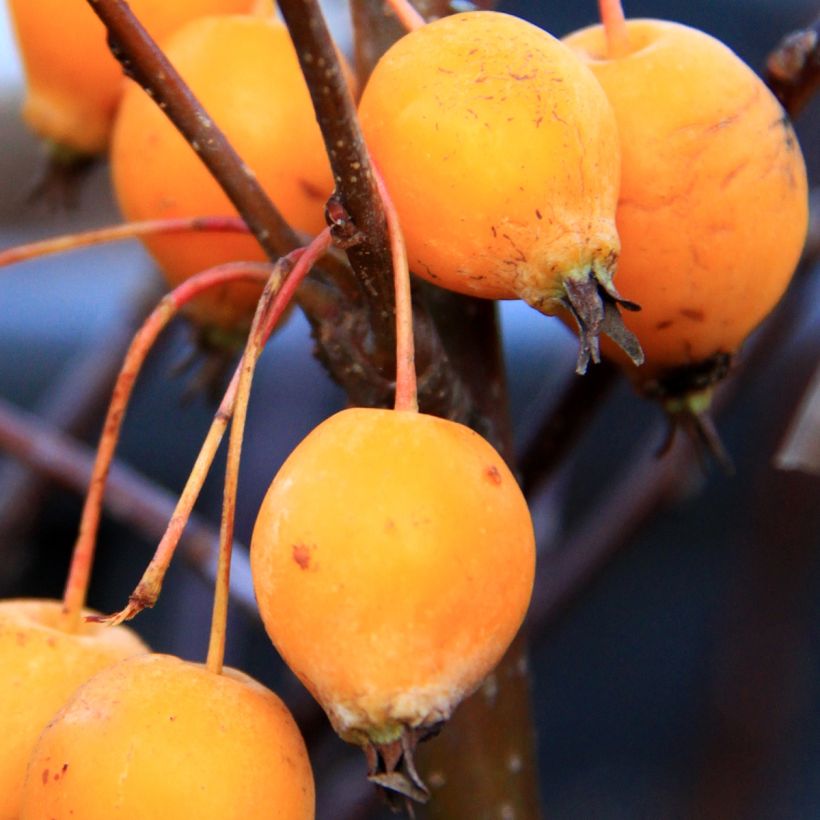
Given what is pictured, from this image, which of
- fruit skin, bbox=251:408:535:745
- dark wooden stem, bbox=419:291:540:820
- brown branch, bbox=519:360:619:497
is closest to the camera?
fruit skin, bbox=251:408:535:745

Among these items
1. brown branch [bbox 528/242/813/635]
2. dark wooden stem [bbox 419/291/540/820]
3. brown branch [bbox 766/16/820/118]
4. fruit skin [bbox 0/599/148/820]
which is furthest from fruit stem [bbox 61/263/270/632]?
brown branch [bbox 528/242/813/635]

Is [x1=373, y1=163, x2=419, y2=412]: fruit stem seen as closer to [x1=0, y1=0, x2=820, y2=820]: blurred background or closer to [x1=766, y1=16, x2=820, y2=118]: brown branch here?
[x1=766, y1=16, x2=820, y2=118]: brown branch

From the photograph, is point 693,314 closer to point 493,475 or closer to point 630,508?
point 493,475

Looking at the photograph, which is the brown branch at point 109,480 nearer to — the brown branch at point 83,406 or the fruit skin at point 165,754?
the brown branch at point 83,406

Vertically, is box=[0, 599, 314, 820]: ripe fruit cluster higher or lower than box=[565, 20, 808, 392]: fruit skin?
lower

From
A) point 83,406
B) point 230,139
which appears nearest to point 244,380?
point 230,139

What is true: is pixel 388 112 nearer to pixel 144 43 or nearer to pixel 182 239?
pixel 144 43

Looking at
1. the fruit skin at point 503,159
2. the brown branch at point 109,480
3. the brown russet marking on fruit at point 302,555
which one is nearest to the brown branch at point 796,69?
the fruit skin at point 503,159
